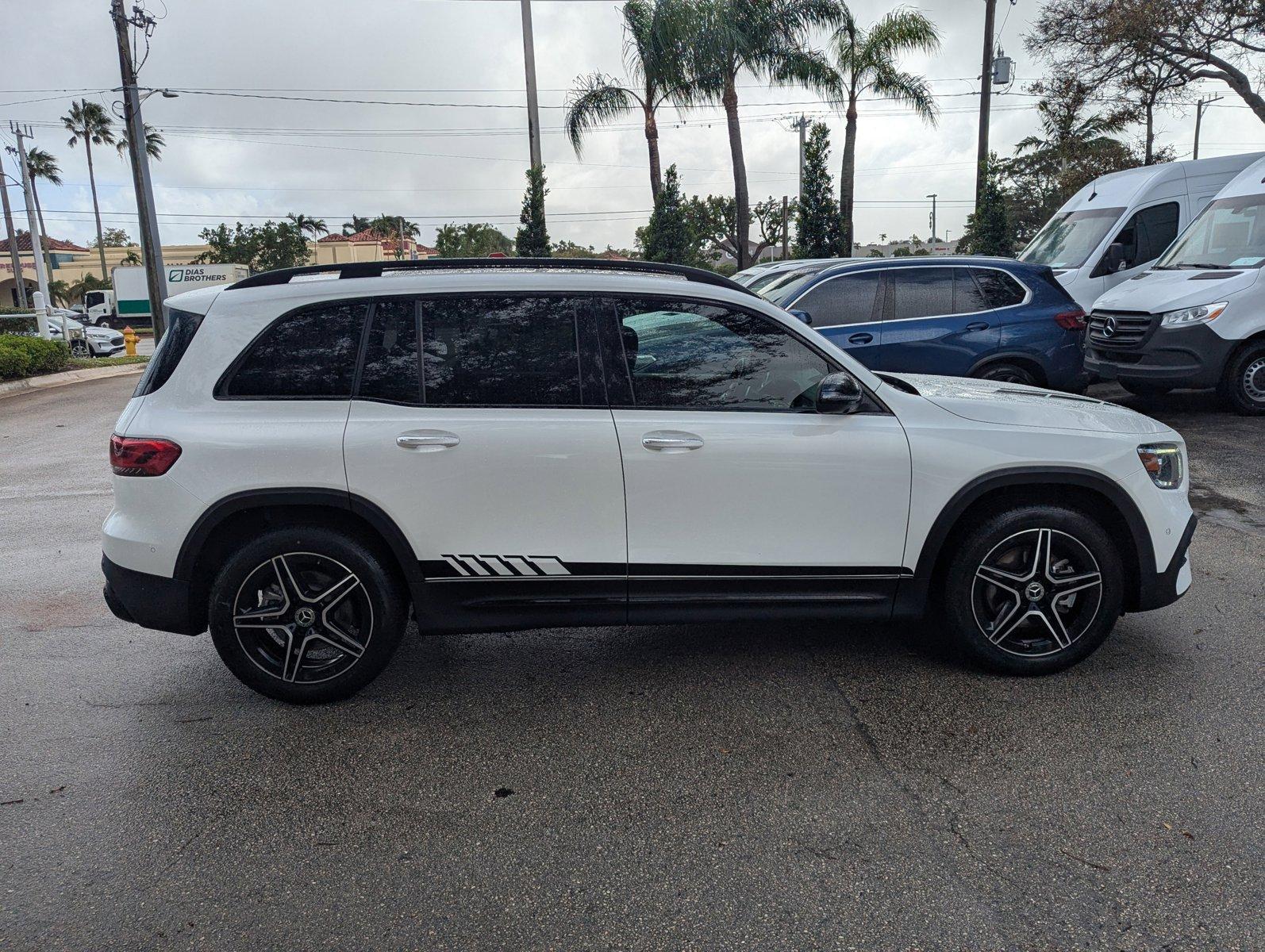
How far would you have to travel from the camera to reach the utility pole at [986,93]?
23047 mm

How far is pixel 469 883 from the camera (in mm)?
2881

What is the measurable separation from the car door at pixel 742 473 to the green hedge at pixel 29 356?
17.1 metres

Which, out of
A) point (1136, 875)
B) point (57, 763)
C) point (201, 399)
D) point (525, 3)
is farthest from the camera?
point (525, 3)

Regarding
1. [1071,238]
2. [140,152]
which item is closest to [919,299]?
[1071,238]

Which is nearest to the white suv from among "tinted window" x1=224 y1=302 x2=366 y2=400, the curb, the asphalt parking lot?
"tinted window" x1=224 y1=302 x2=366 y2=400

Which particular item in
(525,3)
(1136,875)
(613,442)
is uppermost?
(525,3)

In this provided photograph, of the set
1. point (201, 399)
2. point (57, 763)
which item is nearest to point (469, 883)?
point (57, 763)

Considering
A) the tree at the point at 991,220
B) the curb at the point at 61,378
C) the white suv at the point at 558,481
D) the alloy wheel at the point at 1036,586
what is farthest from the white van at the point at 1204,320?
the curb at the point at 61,378

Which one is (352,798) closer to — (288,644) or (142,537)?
(288,644)

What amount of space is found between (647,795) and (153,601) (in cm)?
216

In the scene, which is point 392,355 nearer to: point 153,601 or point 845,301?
point 153,601

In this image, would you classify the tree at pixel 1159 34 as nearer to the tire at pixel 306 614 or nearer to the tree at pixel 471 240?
the tire at pixel 306 614

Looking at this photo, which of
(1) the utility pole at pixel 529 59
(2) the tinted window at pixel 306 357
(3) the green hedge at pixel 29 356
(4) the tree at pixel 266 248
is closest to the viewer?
(2) the tinted window at pixel 306 357

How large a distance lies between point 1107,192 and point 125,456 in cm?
1320
